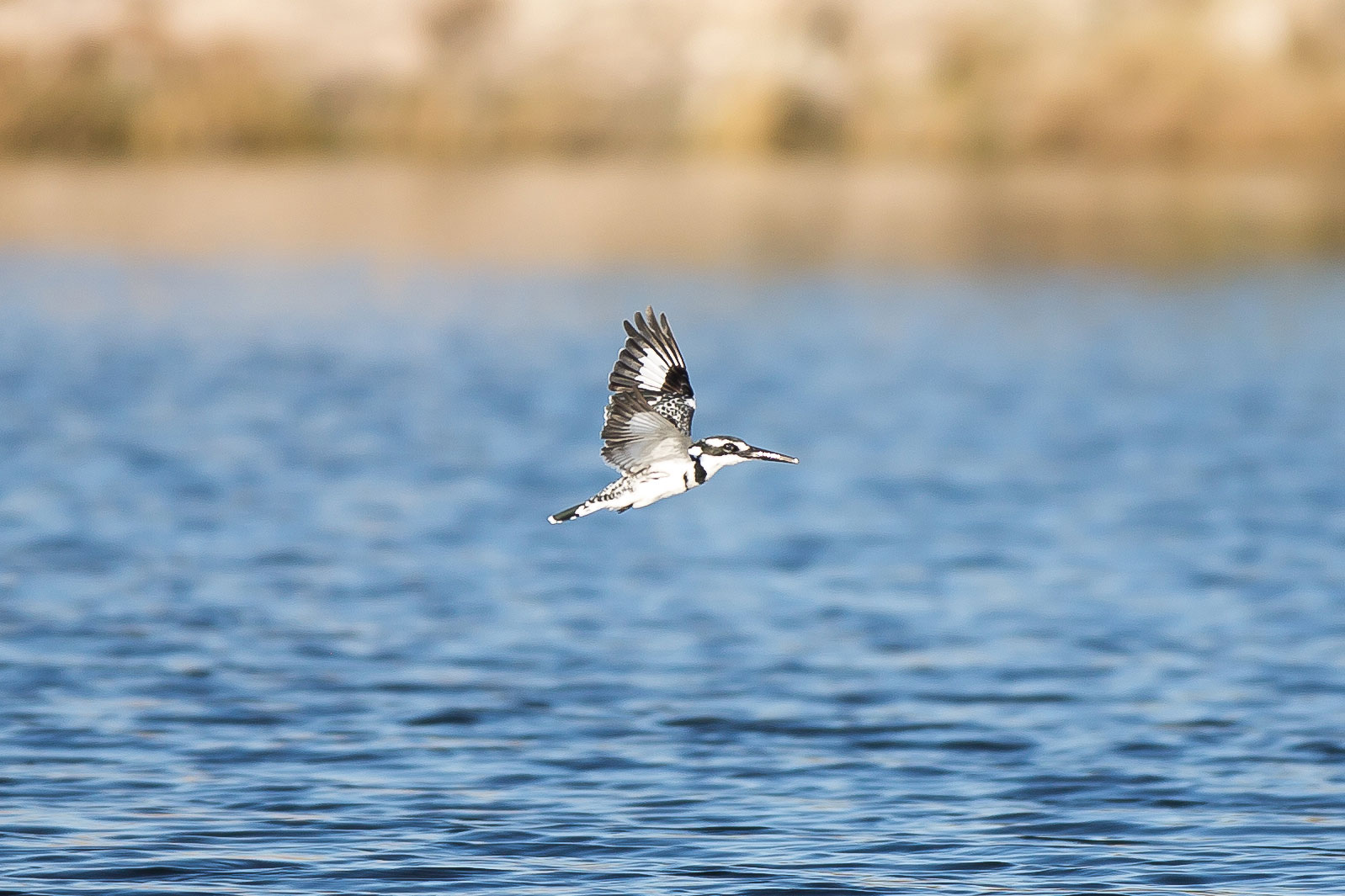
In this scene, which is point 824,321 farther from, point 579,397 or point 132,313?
point 132,313

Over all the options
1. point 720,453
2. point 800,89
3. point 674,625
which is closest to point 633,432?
point 720,453

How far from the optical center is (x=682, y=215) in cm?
5491

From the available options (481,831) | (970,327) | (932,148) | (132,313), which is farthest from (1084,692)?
(932,148)

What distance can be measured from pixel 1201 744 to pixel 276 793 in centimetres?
547

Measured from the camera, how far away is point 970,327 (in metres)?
34.7

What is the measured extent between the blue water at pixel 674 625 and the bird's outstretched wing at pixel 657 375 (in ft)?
7.62

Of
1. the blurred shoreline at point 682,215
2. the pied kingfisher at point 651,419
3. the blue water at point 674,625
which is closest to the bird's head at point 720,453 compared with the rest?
the pied kingfisher at point 651,419

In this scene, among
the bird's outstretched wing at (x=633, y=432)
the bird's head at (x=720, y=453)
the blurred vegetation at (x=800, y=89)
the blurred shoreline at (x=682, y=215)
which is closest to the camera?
the bird's head at (x=720, y=453)

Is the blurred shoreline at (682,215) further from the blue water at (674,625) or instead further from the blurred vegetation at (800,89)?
the blue water at (674,625)

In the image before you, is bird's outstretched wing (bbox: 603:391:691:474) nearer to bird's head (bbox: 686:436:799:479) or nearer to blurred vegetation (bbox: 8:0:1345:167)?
bird's head (bbox: 686:436:799:479)

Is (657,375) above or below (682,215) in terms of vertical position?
below

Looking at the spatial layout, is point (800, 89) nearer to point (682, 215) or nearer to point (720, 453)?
point (682, 215)

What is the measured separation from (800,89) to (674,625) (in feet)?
181

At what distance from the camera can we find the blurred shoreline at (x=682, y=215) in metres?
45.0
